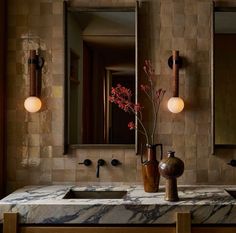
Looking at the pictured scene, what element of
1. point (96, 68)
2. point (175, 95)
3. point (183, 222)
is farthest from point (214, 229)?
point (96, 68)

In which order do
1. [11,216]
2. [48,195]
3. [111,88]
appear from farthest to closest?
[111,88]
[48,195]
[11,216]

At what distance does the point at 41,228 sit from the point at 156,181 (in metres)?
0.70

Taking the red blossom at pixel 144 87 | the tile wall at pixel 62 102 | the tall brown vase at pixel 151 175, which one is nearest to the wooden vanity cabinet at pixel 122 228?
the tall brown vase at pixel 151 175

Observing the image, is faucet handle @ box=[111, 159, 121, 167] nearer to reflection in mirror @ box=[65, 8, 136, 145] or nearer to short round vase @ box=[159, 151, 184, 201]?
reflection in mirror @ box=[65, 8, 136, 145]

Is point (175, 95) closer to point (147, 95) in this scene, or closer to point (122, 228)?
point (147, 95)

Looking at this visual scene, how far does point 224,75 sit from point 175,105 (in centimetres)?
40

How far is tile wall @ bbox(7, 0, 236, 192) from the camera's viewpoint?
7.93 ft

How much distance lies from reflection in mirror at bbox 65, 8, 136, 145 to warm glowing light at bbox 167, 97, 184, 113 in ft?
0.84

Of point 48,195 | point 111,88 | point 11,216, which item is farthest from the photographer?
point 111,88

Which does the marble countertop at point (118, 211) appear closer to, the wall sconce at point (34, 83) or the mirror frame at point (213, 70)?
the mirror frame at point (213, 70)

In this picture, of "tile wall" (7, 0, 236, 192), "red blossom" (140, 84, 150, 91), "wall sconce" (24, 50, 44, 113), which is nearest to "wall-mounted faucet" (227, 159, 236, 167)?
"tile wall" (7, 0, 236, 192)

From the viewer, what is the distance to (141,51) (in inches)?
96.0

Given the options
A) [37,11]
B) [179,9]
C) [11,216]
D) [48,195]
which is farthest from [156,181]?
[37,11]

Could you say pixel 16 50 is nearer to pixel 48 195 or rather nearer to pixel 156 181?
pixel 48 195
